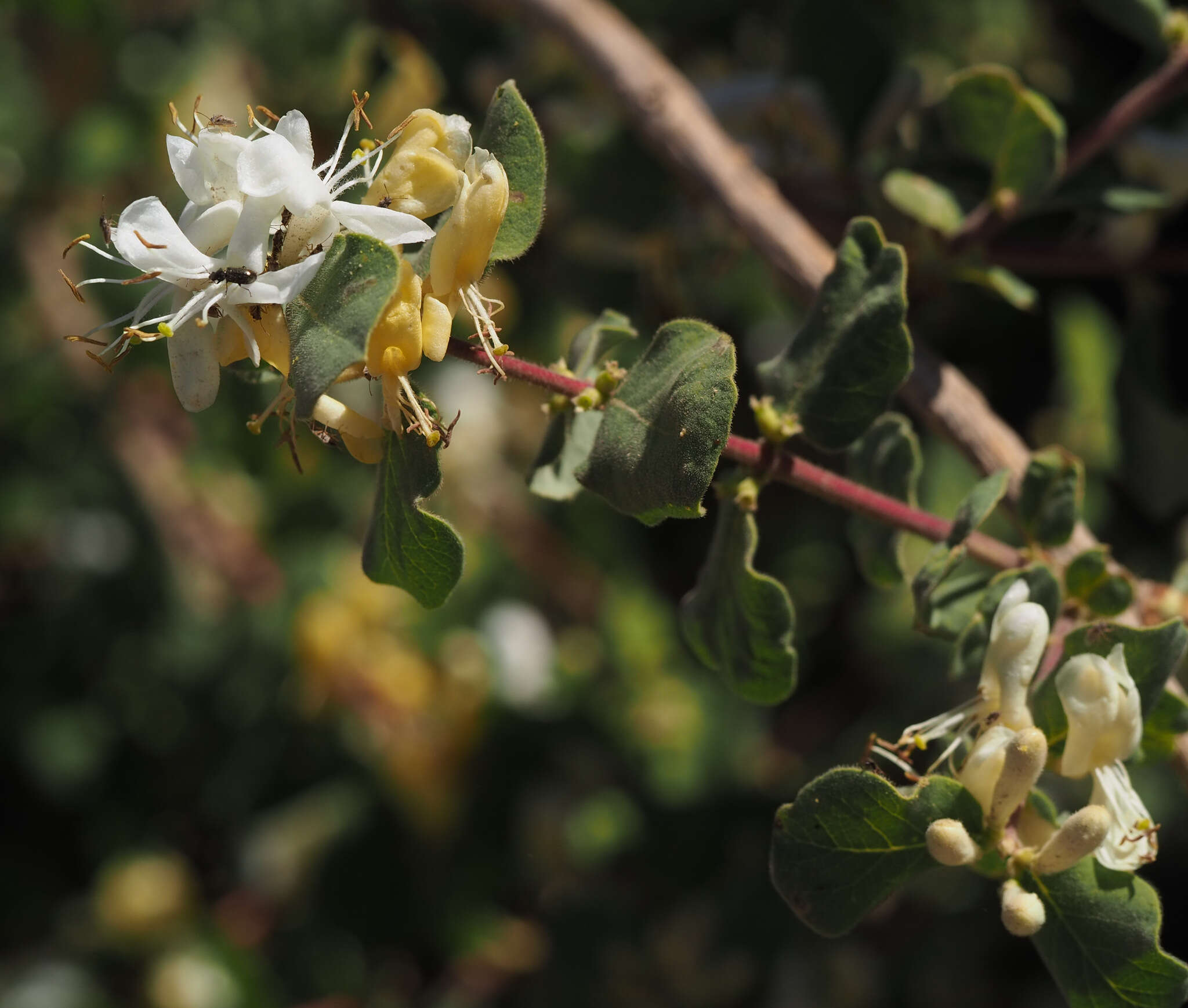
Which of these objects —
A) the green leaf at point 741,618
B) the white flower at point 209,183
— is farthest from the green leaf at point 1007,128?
the white flower at point 209,183

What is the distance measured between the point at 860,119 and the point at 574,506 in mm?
857

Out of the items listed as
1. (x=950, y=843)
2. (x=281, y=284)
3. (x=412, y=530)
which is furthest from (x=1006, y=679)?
(x=281, y=284)

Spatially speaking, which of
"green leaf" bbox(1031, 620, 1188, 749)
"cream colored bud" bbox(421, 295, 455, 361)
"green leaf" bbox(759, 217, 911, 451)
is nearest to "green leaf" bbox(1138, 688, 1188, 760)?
"green leaf" bbox(1031, 620, 1188, 749)

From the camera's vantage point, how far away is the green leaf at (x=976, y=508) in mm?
837

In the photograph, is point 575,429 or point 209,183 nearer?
point 209,183

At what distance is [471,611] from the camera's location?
6.50 ft

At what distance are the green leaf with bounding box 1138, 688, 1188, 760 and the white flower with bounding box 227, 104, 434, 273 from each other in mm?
556

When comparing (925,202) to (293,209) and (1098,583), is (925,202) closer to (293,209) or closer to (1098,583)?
(1098,583)

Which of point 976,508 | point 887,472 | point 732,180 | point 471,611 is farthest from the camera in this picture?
point 471,611

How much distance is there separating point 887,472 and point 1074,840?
370mm

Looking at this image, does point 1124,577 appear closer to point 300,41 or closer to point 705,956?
point 705,956

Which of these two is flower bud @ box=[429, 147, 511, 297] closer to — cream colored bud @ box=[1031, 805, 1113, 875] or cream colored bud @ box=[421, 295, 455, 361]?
cream colored bud @ box=[421, 295, 455, 361]

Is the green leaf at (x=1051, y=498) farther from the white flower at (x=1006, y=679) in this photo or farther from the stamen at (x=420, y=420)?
the stamen at (x=420, y=420)

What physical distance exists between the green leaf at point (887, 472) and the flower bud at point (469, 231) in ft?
1.30
